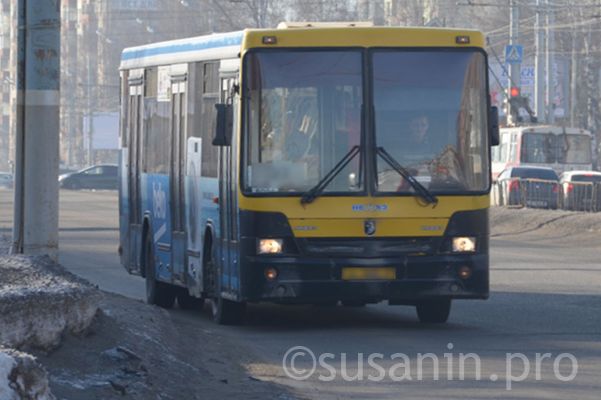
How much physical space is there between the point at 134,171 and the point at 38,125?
466cm

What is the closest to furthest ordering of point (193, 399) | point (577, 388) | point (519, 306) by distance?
point (193, 399) → point (577, 388) → point (519, 306)

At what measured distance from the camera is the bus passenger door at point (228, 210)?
14.0 metres

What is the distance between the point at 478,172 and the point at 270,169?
1844mm

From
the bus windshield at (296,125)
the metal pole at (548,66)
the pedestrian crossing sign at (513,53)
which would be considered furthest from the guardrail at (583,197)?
the bus windshield at (296,125)

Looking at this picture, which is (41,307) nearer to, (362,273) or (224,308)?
(362,273)

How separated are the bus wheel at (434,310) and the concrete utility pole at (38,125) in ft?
11.4

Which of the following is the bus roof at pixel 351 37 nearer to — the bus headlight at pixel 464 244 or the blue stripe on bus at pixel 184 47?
the blue stripe on bus at pixel 184 47

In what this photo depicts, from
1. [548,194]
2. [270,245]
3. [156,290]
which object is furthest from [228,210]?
[548,194]

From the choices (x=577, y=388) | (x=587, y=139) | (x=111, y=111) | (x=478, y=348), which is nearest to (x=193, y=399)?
(x=577, y=388)

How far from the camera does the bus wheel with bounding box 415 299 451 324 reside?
48.1 ft

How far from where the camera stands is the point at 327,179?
45.3 feet

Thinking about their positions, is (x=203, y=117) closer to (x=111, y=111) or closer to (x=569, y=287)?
(x=569, y=287)

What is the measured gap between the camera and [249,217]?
45.1ft

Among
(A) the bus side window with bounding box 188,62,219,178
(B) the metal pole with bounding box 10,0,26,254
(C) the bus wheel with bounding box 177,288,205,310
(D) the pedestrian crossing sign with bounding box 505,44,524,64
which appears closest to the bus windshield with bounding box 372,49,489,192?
(A) the bus side window with bounding box 188,62,219,178
